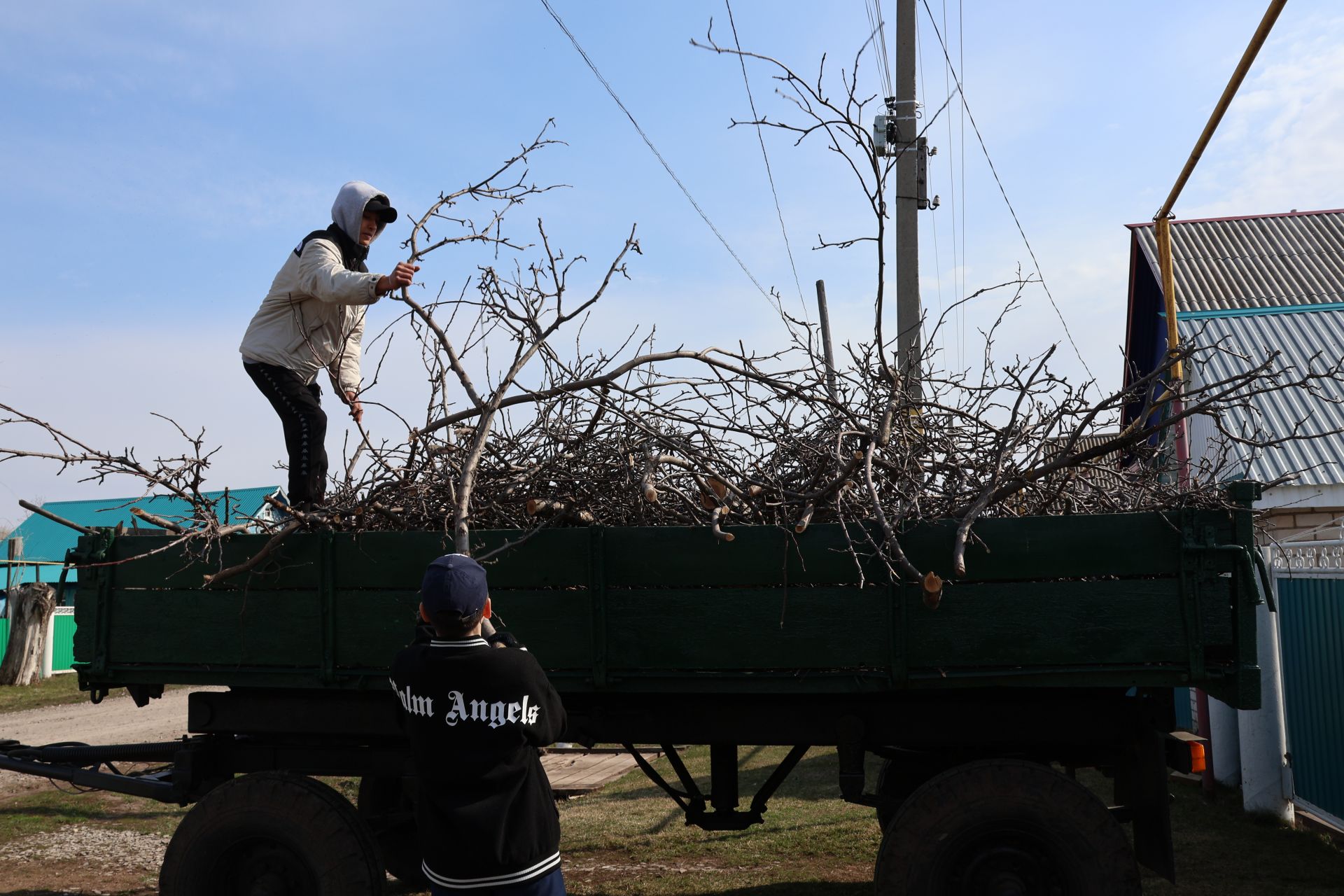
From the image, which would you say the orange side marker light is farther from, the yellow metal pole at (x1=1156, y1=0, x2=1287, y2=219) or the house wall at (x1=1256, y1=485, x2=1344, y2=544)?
the house wall at (x1=1256, y1=485, x2=1344, y2=544)

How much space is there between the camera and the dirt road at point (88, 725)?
373 inches

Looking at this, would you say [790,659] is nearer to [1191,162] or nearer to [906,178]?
[1191,162]

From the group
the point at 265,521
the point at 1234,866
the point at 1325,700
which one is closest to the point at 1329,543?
the point at 1325,700

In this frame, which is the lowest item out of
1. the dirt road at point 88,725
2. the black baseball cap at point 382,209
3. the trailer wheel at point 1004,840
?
the dirt road at point 88,725

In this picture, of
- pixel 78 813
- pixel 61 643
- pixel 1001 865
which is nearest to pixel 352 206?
pixel 1001 865

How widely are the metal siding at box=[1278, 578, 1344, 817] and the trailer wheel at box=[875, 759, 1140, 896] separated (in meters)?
3.41

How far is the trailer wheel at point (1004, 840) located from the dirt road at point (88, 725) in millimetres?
7236

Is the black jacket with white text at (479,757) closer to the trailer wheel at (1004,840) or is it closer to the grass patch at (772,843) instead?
the trailer wheel at (1004,840)

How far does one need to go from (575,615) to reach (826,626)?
0.90m

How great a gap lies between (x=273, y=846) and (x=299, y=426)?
174 centimetres

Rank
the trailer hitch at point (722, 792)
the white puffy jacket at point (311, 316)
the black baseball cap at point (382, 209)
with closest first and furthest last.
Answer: the trailer hitch at point (722, 792) < the white puffy jacket at point (311, 316) < the black baseball cap at point (382, 209)

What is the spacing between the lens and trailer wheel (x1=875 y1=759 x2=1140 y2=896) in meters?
3.63

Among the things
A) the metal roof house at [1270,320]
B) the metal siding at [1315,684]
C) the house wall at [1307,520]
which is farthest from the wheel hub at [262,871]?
the house wall at [1307,520]

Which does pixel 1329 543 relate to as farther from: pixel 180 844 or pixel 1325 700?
pixel 180 844
